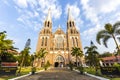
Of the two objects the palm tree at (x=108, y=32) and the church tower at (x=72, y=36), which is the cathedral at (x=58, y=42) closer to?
the church tower at (x=72, y=36)

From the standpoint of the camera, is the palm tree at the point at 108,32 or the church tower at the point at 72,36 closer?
the palm tree at the point at 108,32

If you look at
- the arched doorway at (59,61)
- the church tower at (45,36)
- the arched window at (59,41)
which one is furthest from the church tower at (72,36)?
the church tower at (45,36)

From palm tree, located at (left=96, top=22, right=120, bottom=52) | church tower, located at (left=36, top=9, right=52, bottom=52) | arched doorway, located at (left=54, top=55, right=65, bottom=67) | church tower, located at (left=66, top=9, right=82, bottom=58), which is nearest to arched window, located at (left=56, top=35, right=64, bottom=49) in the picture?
church tower, located at (left=66, top=9, right=82, bottom=58)

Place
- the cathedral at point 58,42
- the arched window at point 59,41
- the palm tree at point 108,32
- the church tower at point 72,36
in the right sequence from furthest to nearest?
1. the arched window at point 59,41
2. the church tower at point 72,36
3. the cathedral at point 58,42
4. the palm tree at point 108,32

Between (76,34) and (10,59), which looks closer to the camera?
(10,59)

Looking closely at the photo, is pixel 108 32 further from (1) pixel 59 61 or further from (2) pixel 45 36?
(2) pixel 45 36

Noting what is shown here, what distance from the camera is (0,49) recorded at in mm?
16953

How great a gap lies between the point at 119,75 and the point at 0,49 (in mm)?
15967

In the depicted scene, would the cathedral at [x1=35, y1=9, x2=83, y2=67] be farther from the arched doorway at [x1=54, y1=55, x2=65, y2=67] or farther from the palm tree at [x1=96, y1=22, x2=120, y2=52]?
the palm tree at [x1=96, y1=22, x2=120, y2=52]

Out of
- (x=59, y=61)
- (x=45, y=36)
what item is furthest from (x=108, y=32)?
(x=45, y=36)

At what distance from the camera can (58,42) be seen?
58469 millimetres

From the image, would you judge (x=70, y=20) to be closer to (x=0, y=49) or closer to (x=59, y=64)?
(x=59, y=64)

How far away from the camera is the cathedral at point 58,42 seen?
54469 millimetres

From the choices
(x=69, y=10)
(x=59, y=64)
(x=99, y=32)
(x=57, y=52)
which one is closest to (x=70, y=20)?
(x=69, y=10)
